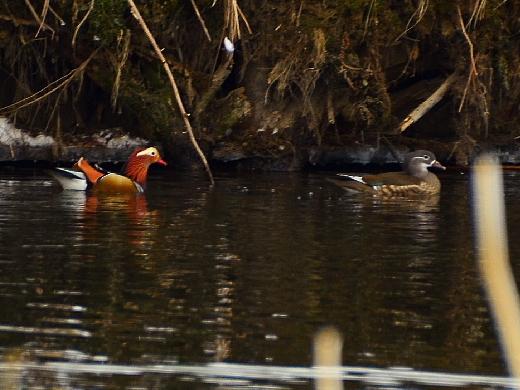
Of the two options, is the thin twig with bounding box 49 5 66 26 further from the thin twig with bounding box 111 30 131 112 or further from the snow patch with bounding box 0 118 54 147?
the snow patch with bounding box 0 118 54 147

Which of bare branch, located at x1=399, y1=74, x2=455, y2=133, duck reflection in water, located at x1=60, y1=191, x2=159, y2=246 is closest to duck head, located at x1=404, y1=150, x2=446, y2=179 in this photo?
bare branch, located at x1=399, y1=74, x2=455, y2=133

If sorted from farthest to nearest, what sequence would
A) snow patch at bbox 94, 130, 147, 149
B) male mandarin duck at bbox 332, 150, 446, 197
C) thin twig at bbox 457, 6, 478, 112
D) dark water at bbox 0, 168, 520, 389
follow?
snow patch at bbox 94, 130, 147, 149 → thin twig at bbox 457, 6, 478, 112 → male mandarin duck at bbox 332, 150, 446, 197 → dark water at bbox 0, 168, 520, 389

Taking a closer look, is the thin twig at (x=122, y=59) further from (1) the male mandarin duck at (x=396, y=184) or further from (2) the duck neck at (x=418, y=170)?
(2) the duck neck at (x=418, y=170)

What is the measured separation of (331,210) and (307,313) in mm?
5271

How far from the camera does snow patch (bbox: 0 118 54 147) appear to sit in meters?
15.0

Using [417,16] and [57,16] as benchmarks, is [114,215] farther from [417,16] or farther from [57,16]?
[417,16]

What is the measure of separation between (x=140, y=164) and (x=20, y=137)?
2.66m

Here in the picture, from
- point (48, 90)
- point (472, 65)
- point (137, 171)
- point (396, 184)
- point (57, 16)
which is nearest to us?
point (57, 16)

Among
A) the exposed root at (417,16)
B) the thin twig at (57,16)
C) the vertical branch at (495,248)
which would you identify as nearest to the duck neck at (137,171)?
the thin twig at (57,16)

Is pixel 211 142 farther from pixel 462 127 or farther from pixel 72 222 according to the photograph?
pixel 72 222

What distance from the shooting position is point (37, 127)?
1527 cm

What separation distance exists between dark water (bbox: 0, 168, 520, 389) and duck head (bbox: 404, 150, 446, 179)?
4.33ft

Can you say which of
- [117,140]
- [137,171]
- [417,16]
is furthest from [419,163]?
[117,140]

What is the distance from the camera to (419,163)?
13.5 m
